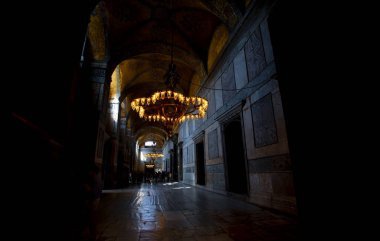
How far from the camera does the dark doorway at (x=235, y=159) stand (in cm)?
702

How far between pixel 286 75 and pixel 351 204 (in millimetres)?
1185

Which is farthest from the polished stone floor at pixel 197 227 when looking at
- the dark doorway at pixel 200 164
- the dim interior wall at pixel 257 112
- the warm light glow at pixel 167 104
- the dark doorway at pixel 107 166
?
the dark doorway at pixel 107 166

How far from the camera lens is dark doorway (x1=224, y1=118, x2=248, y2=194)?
7018 millimetres

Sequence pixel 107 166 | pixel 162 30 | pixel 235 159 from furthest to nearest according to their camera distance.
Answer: pixel 107 166 → pixel 162 30 → pixel 235 159

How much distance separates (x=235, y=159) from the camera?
7297 millimetres

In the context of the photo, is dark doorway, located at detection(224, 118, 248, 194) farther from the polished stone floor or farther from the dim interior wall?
the polished stone floor

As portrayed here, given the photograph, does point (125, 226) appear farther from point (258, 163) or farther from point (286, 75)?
point (258, 163)

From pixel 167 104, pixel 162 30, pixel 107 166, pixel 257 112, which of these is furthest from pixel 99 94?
pixel 257 112

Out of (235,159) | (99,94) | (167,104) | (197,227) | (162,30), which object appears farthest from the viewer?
(162,30)

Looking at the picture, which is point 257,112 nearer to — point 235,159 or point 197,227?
point 235,159

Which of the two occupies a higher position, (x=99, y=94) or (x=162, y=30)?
(x=162, y=30)

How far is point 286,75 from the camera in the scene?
1876mm

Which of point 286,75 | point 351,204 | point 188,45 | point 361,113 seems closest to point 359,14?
point 286,75

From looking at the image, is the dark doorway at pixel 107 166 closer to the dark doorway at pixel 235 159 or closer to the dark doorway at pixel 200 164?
the dark doorway at pixel 200 164
